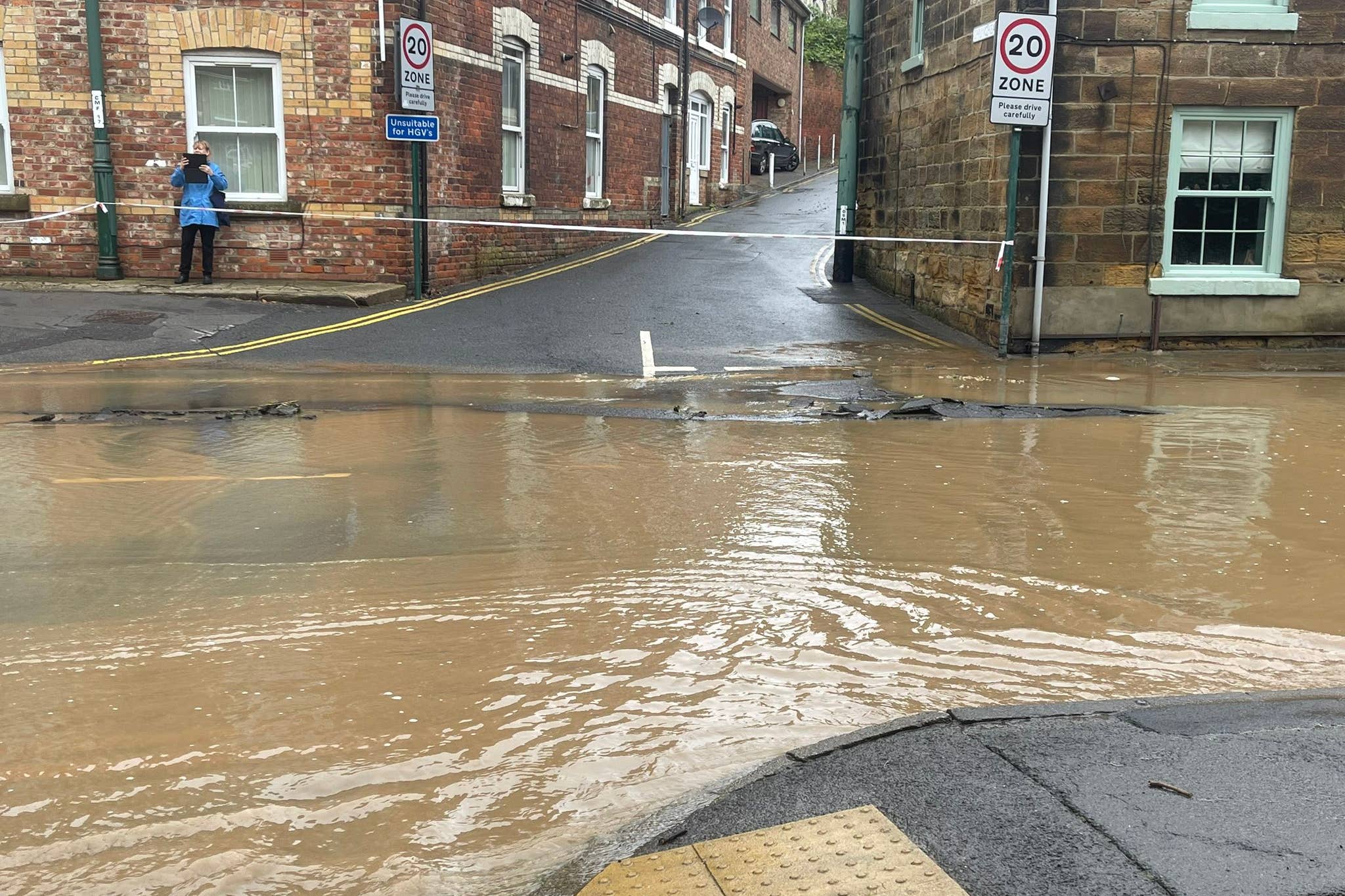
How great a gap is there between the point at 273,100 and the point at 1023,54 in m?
9.23

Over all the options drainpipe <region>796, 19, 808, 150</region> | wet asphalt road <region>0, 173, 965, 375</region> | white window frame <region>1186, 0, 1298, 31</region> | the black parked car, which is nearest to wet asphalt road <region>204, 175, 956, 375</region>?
wet asphalt road <region>0, 173, 965, 375</region>

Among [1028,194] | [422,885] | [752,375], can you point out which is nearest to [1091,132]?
[1028,194]

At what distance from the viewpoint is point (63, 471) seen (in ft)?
23.6

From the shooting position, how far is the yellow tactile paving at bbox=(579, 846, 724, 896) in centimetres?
292

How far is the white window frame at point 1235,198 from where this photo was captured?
1320cm

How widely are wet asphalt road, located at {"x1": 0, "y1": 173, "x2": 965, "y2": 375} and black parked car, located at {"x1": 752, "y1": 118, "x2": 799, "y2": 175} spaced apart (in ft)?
75.7

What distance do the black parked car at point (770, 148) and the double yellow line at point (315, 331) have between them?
2223cm

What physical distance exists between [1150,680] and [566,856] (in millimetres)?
2294

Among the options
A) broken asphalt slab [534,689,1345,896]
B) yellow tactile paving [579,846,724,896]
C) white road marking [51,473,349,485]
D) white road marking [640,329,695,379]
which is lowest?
yellow tactile paving [579,846,724,896]

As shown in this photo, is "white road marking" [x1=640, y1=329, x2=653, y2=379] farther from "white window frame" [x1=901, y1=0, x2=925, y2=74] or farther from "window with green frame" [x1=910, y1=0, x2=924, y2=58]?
"window with green frame" [x1=910, y1=0, x2=924, y2=58]

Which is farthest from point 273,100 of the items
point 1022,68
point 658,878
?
point 658,878

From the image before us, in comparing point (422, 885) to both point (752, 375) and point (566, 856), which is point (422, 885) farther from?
point (752, 375)

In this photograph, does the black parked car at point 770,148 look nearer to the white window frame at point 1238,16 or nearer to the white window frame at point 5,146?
the white window frame at point 5,146

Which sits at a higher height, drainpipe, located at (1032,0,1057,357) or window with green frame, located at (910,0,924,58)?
window with green frame, located at (910,0,924,58)
